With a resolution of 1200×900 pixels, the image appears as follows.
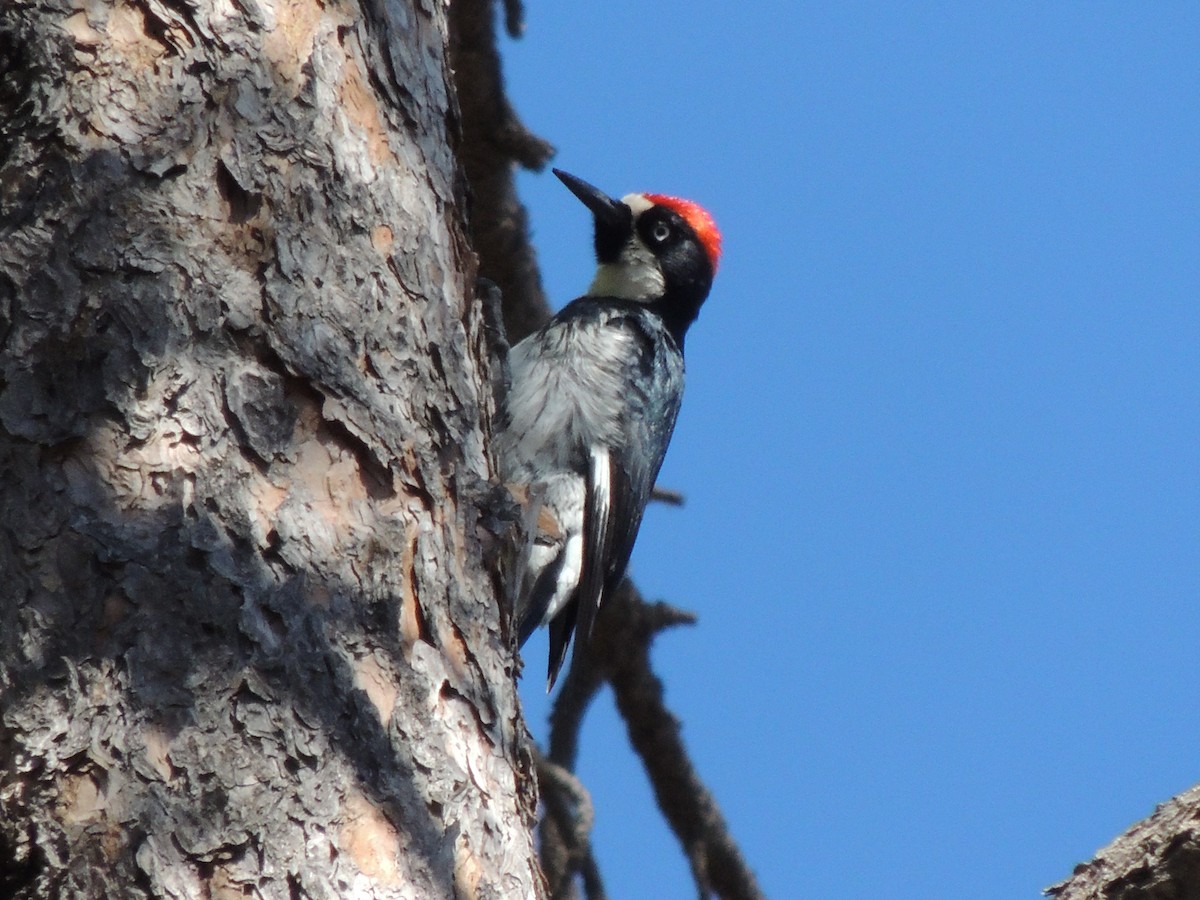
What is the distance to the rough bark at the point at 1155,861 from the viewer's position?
7.88 feet

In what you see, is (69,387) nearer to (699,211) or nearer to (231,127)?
(231,127)

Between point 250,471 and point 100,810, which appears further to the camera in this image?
point 250,471

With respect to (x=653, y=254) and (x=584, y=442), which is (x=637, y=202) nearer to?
(x=653, y=254)

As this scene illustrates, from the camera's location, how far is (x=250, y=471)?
2.04 m

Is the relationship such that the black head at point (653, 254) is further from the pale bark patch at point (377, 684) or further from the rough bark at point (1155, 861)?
the pale bark patch at point (377, 684)

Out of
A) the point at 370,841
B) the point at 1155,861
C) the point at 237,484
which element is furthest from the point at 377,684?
the point at 1155,861

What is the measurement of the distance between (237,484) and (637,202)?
3.99m

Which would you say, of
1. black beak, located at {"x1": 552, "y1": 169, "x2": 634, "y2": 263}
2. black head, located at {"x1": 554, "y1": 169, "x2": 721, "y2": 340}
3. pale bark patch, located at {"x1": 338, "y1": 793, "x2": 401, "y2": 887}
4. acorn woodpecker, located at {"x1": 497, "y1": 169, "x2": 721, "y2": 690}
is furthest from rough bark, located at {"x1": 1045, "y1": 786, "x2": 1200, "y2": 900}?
black beak, located at {"x1": 552, "y1": 169, "x2": 634, "y2": 263}

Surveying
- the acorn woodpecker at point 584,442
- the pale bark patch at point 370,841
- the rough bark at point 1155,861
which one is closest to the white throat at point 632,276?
the acorn woodpecker at point 584,442

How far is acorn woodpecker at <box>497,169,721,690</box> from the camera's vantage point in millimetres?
4297

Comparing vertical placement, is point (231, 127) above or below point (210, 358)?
above

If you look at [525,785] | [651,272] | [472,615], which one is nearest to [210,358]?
[472,615]

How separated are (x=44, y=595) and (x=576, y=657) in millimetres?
2314

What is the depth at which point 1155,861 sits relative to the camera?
2.40 meters
